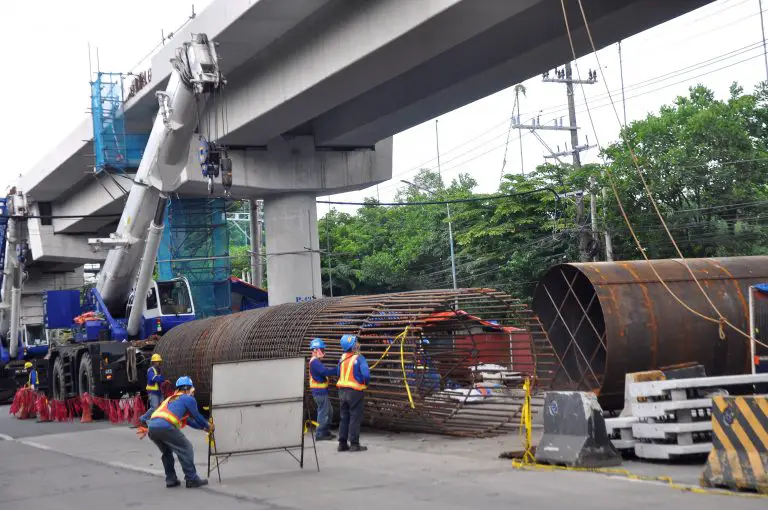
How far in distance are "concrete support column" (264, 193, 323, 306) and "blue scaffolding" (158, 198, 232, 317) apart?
4.07 m

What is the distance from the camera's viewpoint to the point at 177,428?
1184cm

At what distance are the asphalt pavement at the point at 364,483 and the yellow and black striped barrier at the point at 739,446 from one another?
0.36 m

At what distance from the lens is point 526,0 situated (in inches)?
756

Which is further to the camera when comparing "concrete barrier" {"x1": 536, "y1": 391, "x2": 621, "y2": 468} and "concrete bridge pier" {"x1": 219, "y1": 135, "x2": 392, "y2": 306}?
"concrete bridge pier" {"x1": 219, "y1": 135, "x2": 392, "y2": 306}

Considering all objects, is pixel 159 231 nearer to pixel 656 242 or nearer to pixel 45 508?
pixel 45 508

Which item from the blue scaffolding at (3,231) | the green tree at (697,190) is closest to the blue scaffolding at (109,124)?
the blue scaffolding at (3,231)

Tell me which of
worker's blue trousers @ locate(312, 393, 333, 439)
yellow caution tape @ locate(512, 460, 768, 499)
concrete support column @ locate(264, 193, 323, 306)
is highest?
concrete support column @ locate(264, 193, 323, 306)

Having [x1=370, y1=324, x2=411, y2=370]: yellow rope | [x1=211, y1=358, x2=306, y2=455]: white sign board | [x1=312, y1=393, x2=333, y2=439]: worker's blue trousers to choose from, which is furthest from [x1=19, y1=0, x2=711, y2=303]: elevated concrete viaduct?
[x1=211, y1=358, x2=306, y2=455]: white sign board

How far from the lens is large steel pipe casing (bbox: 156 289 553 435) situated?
15.6m

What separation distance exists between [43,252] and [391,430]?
35669mm

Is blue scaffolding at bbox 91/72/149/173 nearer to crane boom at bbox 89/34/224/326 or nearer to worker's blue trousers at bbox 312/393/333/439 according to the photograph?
crane boom at bbox 89/34/224/326

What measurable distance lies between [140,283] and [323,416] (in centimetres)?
1025

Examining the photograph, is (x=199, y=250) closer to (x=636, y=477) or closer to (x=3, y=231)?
(x=3, y=231)

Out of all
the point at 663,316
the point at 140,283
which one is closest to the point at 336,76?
the point at 140,283
